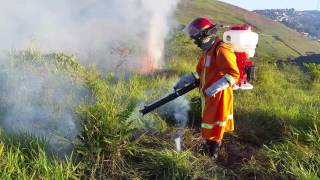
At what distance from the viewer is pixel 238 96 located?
26.8 ft

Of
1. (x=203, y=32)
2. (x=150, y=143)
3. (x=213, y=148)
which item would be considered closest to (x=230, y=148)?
(x=213, y=148)

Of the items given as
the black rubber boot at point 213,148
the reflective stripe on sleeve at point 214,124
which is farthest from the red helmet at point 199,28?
the black rubber boot at point 213,148

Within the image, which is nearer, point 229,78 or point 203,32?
point 229,78

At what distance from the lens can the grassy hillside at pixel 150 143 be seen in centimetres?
459

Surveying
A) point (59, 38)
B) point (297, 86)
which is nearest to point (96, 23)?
point (59, 38)

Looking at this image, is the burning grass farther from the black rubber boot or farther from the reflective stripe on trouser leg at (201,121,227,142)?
the reflective stripe on trouser leg at (201,121,227,142)

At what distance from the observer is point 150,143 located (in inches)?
212

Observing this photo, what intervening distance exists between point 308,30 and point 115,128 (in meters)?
80.6

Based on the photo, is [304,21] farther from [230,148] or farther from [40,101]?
[40,101]

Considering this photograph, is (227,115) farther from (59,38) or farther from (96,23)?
(96,23)

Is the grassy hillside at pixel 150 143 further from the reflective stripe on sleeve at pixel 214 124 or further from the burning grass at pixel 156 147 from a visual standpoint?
the reflective stripe on sleeve at pixel 214 124

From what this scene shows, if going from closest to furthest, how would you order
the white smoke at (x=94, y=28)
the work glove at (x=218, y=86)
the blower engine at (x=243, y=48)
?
the work glove at (x=218, y=86) < the blower engine at (x=243, y=48) < the white smoke at (x=94, y=28)

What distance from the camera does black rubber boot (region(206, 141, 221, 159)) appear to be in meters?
5.34

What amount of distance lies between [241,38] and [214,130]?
1.29 m
